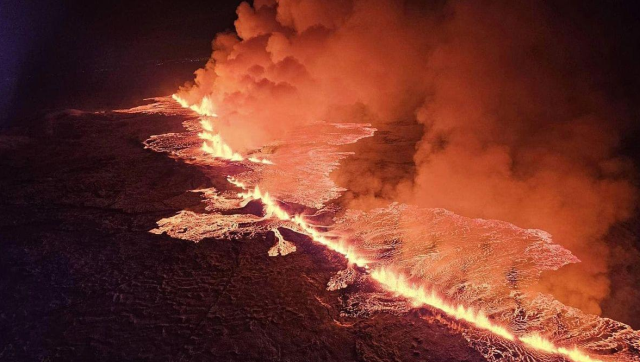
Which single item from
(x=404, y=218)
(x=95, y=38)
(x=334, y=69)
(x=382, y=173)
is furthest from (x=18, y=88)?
(x=404, y=218)

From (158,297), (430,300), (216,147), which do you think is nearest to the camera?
(430,300)

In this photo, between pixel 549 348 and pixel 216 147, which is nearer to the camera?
pixel 549 348

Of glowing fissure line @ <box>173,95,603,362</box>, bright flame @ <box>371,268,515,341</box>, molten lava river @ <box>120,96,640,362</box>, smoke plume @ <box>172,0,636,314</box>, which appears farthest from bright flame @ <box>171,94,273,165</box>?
bright flame @ <box>371,268,515,341</box>

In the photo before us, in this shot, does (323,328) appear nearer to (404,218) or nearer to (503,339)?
(503,339)

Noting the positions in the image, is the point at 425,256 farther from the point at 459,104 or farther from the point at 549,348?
the point at 459,104

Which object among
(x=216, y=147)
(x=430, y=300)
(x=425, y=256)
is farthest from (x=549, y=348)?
(x=216, y=147)

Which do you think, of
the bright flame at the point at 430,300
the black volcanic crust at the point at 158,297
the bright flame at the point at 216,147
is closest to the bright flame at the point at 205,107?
the bright flame at the point at 216,147

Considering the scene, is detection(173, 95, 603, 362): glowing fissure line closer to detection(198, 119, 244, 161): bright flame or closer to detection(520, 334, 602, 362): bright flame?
detection(520, 334, 602, 362): bright flame
